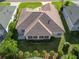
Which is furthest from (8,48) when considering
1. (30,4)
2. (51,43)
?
(30,4)

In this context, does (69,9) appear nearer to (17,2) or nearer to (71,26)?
(71,26)

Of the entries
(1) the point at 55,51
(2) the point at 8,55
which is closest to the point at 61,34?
(1) the point at 55,51

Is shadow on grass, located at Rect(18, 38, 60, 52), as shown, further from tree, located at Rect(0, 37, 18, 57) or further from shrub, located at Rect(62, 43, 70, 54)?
tree, located at Rect(0, 37, 18, 57)

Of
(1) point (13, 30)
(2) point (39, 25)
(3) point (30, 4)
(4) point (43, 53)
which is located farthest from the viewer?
(3) point (30, 4)

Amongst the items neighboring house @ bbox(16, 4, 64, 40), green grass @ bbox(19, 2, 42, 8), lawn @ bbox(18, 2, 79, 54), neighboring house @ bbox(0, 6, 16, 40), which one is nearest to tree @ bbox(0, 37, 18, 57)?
lawn @ bbox(18, 2, 79, 54)

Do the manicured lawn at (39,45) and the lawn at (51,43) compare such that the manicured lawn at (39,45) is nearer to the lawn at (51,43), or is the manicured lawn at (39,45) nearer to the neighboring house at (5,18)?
the lawn at (51,43)

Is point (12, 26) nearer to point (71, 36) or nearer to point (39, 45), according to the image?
point (39, 45)

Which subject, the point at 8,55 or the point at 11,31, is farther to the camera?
the point at 11,31

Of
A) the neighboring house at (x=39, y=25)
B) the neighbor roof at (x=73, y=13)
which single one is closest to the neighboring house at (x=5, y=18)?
the neighboring house at (x=39, y=25)
